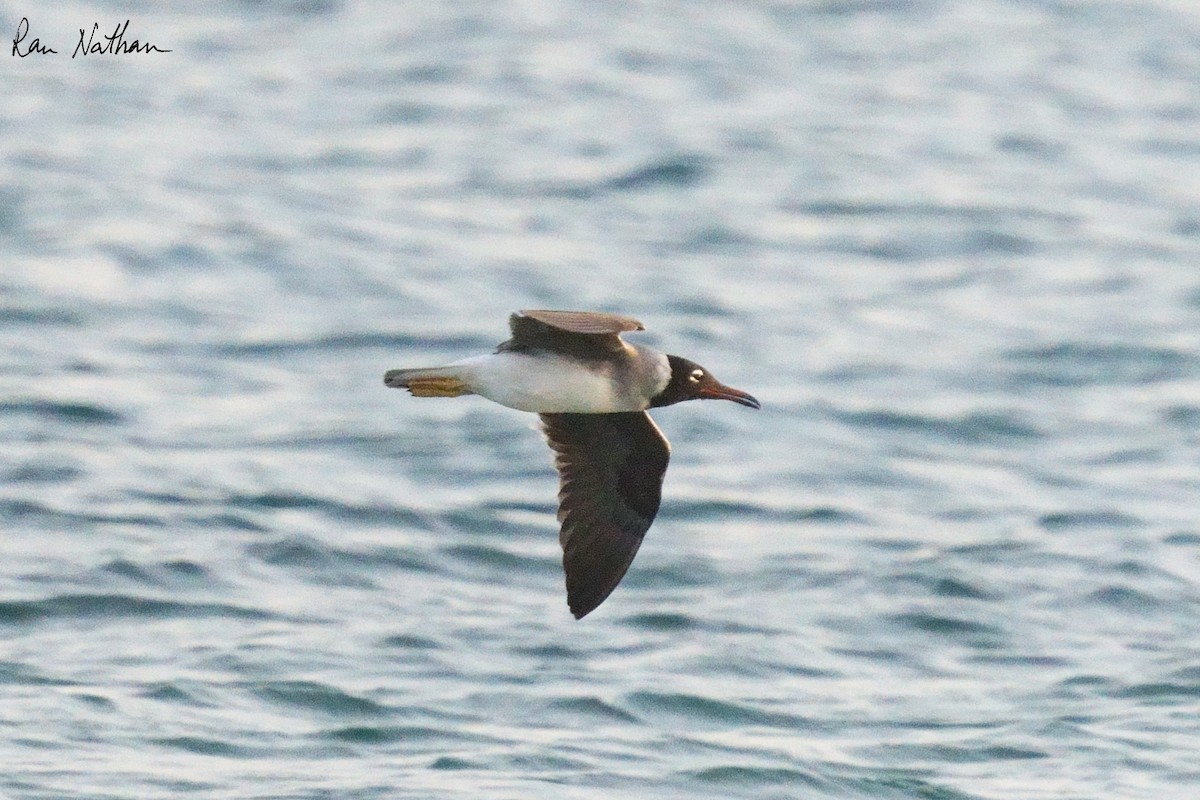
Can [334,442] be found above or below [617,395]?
below

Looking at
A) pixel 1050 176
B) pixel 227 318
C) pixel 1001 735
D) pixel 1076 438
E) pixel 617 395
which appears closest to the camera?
pixel 617 395

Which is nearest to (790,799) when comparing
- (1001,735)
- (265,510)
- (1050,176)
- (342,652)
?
(1001,735)

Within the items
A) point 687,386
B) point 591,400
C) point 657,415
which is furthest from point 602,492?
point 657,415

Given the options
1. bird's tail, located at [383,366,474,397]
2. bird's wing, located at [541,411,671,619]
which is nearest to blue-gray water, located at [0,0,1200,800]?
bird's wing, located at [541,411,671,619]

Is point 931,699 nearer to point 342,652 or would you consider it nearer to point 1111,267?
point 342,652

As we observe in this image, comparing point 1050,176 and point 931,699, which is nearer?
point 931,699

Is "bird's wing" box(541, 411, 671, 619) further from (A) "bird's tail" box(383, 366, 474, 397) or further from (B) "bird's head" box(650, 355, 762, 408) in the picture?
(A) "bird's tail" box(383, 366, 474, 397)
